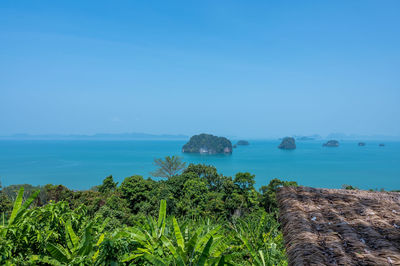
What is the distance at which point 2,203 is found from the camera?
12375mm

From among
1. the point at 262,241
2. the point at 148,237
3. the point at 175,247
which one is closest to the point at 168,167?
the point at 262,241

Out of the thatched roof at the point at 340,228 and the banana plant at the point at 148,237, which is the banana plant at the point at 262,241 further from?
the banana plant at the point at 148,237

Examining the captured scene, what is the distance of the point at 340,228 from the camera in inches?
76.0

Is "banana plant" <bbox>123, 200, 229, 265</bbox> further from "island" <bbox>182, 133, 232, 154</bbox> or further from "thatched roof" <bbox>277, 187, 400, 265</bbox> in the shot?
"island" <bbox>182, 133, 232, 154</bbox>

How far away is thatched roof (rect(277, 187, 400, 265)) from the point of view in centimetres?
156

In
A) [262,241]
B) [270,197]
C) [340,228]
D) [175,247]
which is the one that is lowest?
[270,197]

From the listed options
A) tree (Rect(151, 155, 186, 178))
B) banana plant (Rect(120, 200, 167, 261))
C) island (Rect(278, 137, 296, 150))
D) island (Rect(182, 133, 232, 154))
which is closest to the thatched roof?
banana plant (Rect(120, 200, 167, 261))

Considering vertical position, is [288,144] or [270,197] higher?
[270,197]

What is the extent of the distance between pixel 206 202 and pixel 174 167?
59.4 ft

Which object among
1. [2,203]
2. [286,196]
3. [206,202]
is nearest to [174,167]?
[206,202]

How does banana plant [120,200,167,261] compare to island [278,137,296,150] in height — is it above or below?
above

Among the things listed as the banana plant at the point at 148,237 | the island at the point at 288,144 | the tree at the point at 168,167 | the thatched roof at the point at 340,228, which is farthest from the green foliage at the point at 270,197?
the island at the point at 288,144

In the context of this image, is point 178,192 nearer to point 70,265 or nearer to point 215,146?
point 70,265

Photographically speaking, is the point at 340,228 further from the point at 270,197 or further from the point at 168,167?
the point at 168,167
